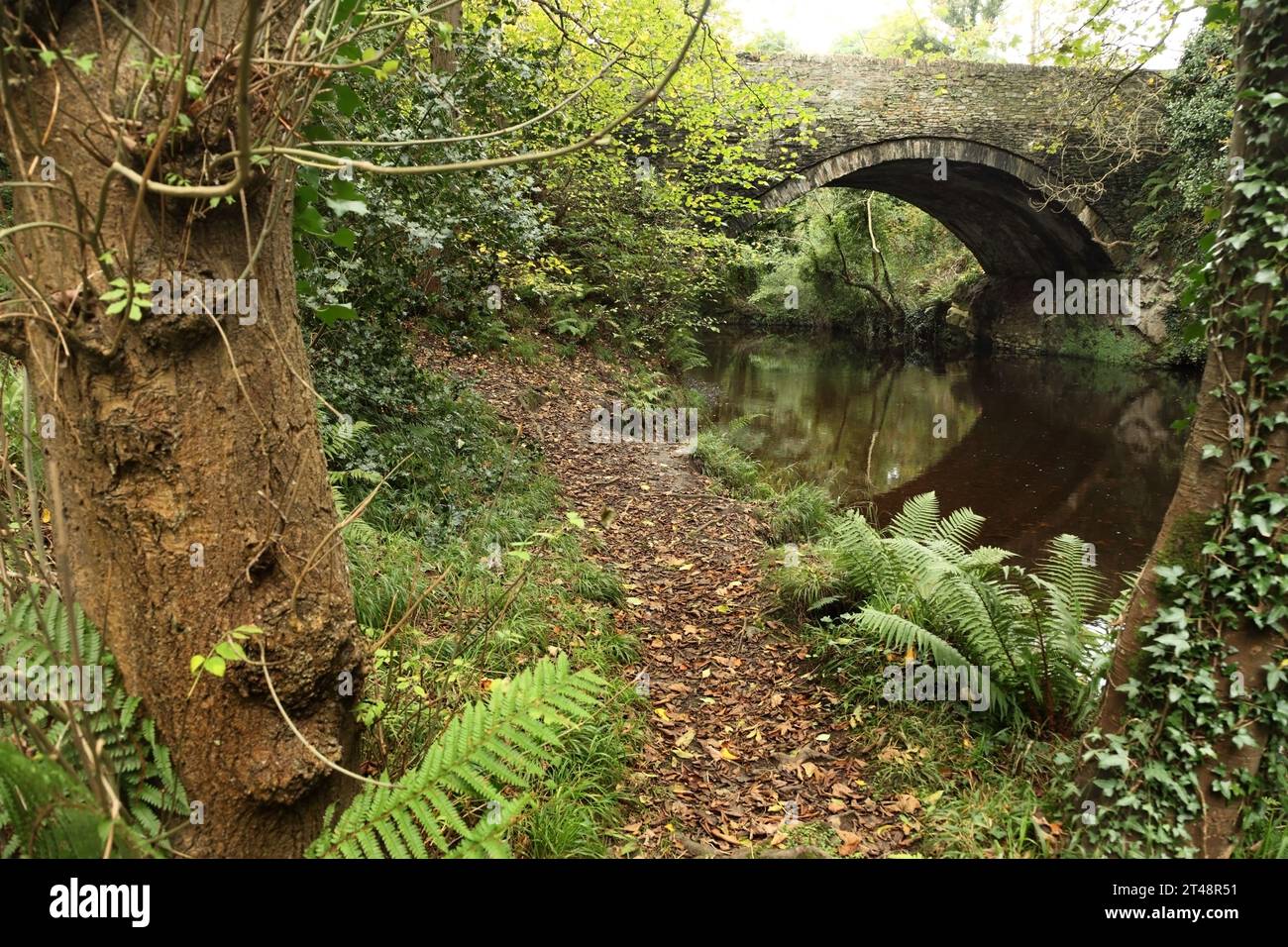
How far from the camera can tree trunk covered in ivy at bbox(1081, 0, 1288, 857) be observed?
2180mm

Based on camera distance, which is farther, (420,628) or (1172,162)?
(1172,162)

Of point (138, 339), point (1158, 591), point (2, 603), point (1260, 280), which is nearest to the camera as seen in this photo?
point (138, 339)

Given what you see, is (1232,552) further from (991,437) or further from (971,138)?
(971,138)

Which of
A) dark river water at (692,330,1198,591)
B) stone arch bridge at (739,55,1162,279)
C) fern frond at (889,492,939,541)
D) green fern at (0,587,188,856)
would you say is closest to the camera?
green fern at (0,587,188,856)

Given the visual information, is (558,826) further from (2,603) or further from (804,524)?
(804,524)

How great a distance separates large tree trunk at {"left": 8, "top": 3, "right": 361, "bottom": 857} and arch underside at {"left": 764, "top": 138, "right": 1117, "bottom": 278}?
15.1m

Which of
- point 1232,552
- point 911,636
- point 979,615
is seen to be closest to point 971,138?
point 979,615

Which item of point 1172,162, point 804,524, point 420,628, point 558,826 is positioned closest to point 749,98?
point 804,524

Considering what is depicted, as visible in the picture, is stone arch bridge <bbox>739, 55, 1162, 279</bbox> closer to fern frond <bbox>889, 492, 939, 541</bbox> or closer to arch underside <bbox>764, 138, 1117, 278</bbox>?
arch underside <bbox>764, 138, 1117, 278</bbox>

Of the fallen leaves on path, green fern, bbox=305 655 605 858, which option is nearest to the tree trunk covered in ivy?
the fallen leaves on path

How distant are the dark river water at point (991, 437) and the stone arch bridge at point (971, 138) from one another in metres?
4.01

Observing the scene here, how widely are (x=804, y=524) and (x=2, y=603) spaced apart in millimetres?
5512

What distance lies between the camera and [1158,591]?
2393mm

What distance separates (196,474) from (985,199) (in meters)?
21.9
